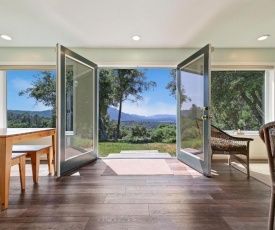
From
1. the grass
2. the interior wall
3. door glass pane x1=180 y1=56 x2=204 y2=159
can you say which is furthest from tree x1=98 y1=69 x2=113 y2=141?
door glass pane x1=180 y1=56 x2=204 y2=159

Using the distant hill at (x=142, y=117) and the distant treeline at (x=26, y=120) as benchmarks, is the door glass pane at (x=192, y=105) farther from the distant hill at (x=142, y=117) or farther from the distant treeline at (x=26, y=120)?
the distant treeline at (x=26, y=120)

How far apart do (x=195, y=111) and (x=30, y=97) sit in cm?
339

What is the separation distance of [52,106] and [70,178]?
1864 mm

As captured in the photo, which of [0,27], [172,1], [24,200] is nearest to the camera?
[24,200]

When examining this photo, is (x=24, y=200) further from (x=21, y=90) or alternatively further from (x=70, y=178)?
(x=21, y=90)

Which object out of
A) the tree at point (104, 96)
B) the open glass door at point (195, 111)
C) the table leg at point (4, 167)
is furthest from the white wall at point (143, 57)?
the table leg at point (4, 167)

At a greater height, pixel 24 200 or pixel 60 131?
pixel 60 131

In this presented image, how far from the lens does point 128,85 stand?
6.55 meters

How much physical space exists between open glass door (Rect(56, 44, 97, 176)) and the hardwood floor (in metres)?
0.46

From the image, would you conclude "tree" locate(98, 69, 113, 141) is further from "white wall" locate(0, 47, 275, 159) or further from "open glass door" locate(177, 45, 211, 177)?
"open glass door" locate(177, 45, 211, 177)

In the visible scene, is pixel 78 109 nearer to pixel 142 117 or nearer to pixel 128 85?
pixel 128 85

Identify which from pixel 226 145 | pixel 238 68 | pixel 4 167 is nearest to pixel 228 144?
pixel 226 145

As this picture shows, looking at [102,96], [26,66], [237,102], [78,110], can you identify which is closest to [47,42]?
[26,66]

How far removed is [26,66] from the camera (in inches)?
158
